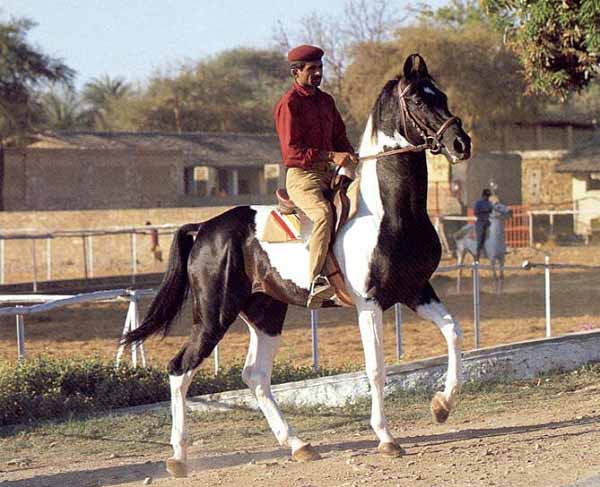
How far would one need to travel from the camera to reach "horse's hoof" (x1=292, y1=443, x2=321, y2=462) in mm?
7375

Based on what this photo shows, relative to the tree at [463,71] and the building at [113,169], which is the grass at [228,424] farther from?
the tree at [463,71]

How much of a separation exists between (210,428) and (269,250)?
208cm

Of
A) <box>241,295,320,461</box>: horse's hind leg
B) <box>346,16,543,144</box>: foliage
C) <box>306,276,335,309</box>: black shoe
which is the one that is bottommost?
<box>241,295,320,461</box>: horse's hind leg

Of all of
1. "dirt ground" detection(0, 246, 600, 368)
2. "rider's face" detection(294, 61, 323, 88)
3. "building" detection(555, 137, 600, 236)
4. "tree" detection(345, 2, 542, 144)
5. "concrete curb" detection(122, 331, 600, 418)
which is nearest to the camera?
"rider's face" detection(294, 61, 323, 88)

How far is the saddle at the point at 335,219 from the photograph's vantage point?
24.5 feet

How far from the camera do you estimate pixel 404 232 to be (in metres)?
7.26

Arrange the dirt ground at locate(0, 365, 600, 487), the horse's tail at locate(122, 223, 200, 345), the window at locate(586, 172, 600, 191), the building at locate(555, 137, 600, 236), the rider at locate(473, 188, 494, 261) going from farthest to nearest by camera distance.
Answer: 1. the window at locate(586, 172, 600, 191)
2. the building at locate(555, 137, 600, 236)
3. the rider at locate(473, 188, 494, 261)
4. the horse's tail at locate(122, 223, 200, 345)
5. the dirt ground at locate(0, 365, 600, 487)

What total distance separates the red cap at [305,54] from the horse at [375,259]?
0.56m

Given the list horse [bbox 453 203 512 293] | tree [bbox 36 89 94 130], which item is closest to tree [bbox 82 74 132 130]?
tree [bbox 36 89 94 130]

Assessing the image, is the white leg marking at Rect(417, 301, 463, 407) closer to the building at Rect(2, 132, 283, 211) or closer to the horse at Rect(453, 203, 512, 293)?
the horse at Rect(453, 203, 512, 293)

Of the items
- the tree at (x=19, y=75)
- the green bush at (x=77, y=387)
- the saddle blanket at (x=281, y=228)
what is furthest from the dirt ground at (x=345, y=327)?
the tree at (x=19, y=75)

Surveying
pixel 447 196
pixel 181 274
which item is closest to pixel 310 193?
pixel 181 274

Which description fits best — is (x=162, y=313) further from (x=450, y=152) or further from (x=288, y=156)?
(x=450, y=152)

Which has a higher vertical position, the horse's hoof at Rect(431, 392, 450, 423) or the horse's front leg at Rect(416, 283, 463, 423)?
the horse's front leg at Rect(416, 283, 463, 423)
